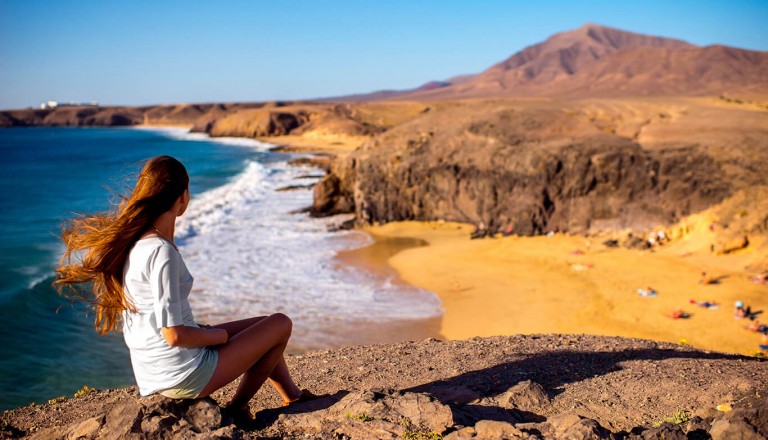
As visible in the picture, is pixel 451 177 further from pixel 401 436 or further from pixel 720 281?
pixel 401 436

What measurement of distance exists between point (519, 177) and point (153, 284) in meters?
15.5

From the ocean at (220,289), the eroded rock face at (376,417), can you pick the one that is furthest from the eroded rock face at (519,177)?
the eroded rock face at (376,417)

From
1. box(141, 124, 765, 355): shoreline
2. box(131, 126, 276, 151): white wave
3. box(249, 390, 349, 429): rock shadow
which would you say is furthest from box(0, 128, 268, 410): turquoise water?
box(131, 126, 276, 151): white wave

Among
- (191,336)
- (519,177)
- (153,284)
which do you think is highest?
(153,284)

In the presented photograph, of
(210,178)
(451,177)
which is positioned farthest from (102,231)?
(210,178)

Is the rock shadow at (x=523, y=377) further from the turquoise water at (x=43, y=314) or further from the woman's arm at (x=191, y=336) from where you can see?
the turquoise water at (x=43, y=314)

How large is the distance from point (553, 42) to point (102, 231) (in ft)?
597

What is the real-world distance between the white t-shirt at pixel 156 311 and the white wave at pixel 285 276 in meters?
6.62

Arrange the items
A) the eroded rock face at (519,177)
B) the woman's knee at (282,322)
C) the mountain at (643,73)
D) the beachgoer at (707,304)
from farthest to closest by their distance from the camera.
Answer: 1. the mountain at (643,73)
2. the eroded rock face at (519,177)
3. the beachgoer at (707,304)
4. the woman's knee at (282,322)

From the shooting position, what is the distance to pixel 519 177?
17.9 meters

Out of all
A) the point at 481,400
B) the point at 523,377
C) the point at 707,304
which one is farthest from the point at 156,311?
the point at 707,304

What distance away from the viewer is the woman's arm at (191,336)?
11.6ft

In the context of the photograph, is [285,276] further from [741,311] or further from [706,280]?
[741,311]

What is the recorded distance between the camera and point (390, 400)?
4281 millimetres
